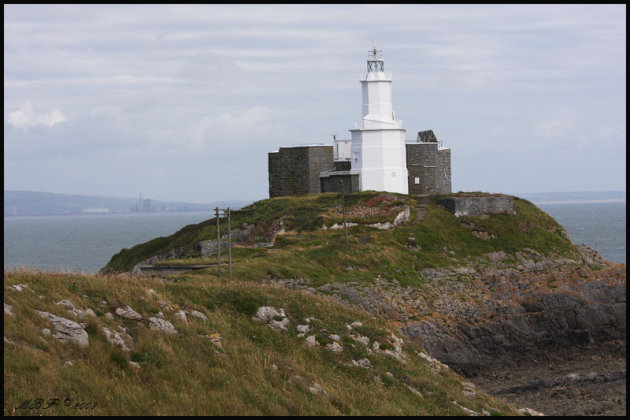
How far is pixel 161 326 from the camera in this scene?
28.0 metres

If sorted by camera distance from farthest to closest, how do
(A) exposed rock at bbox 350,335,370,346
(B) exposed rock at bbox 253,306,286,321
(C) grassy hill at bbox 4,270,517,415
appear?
(A) exposed rock at bbox 350,335,370,346, (B) exposed rock at bbox 253,306,286,321, (C) grassy hill at bbox 4,270,517,415

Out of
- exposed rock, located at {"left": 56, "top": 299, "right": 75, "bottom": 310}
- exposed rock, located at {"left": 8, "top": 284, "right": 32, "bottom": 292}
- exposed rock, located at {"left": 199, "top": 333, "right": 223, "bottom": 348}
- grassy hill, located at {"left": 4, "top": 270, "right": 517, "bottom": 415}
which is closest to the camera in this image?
grassy hill, located at {"left": 4, "top": 270, "right": 517, "bottom": 415}

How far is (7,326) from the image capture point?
24.1 m

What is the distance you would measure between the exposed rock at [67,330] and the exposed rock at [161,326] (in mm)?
2816

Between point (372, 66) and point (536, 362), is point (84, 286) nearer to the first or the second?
point (536, 362)

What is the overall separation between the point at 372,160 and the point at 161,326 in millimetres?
48399

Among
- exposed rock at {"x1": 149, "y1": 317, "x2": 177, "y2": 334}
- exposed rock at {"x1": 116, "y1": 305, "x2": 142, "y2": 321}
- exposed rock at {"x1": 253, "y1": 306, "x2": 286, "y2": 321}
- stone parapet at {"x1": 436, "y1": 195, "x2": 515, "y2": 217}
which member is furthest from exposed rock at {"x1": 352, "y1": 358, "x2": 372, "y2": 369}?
stone parapet at {"x1": 436, "y1": 195, "x2": 515, "y2": 217}

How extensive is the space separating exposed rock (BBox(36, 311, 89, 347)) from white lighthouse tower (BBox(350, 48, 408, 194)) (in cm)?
5073

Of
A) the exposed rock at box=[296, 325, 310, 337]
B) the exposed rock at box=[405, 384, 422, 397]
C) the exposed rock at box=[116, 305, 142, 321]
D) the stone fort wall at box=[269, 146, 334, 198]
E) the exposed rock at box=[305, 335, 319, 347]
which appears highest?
the stone fort wall at box=[269, 146, 334, 198]

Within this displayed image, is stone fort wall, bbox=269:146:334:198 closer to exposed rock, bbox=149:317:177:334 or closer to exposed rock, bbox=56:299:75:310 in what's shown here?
exposed rock, bbox=149:317:177:334

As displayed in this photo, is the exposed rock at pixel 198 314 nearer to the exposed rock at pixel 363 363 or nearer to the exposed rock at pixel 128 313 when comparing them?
the exposed rock at pixel 128 313

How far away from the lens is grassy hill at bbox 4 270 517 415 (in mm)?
22734

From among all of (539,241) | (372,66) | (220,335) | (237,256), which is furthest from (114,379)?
(372,66)

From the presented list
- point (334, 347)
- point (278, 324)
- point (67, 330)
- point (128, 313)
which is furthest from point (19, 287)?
point (334, 347)
